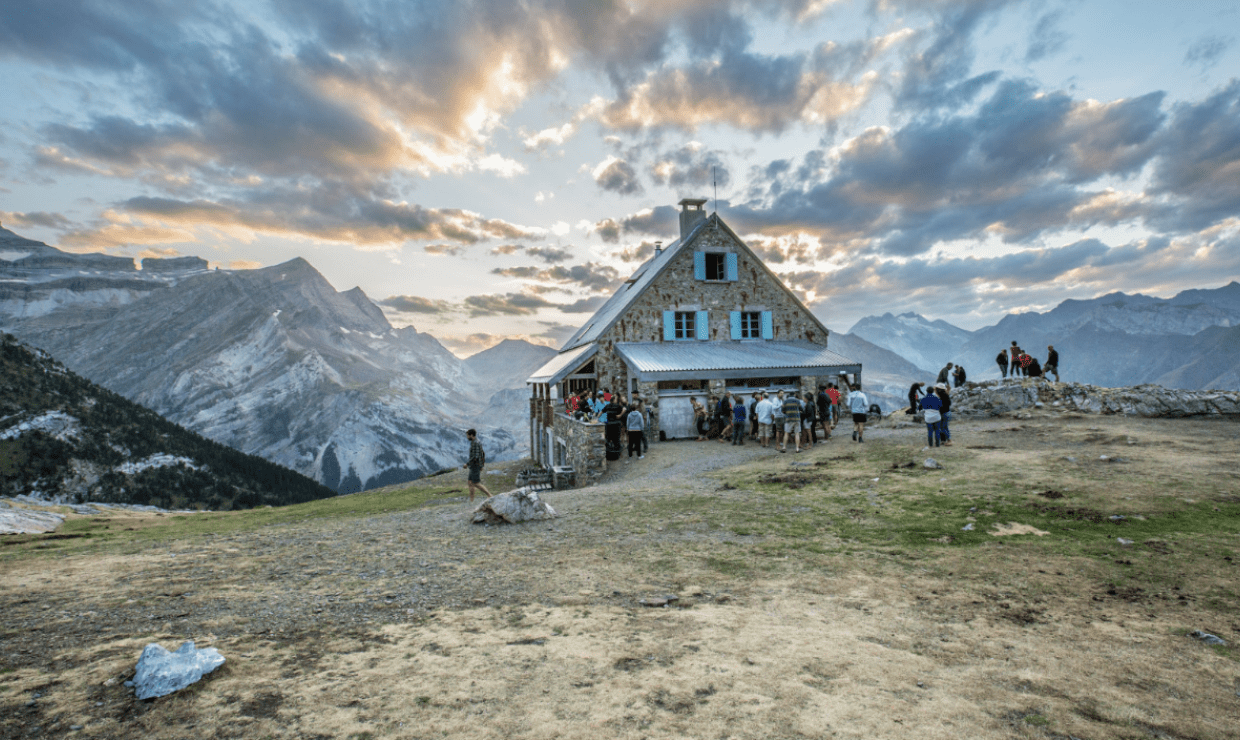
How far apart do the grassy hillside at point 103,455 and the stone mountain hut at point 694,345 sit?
8017 cm

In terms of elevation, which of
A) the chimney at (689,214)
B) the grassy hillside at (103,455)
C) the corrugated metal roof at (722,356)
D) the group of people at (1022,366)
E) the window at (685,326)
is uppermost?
the chimney at (689,214)

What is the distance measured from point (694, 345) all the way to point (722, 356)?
2.32m

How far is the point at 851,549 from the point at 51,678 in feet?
30.3

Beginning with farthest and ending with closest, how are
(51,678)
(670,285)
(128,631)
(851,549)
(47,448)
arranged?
(47,448) < (670,285) < (851,549) < (128,631) < (51,678)

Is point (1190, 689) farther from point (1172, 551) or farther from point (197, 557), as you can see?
point (197, 557)

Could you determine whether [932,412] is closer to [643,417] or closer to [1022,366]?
[643,417]

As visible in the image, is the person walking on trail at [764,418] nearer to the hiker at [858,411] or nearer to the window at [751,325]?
the hiker at [858,411]

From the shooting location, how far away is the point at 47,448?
261 ft

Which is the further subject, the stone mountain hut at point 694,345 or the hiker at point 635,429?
the stone mountain hut at point 694,345

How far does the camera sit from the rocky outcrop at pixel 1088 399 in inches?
701

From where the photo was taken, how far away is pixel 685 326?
28344mm

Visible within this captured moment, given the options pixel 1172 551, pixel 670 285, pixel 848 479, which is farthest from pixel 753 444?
pixel 1172 551

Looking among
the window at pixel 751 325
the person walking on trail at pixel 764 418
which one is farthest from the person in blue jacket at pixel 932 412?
the window at pixel 751 325

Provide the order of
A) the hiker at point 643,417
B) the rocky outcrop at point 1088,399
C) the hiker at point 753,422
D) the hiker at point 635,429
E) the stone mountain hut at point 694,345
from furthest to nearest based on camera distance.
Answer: the stone mountain hut at point 694,345 < the hiker at point 753,422 < the hiker at point 643,417 < the hiker at point 635,429 < the rocky outcrop at point 1088,399
